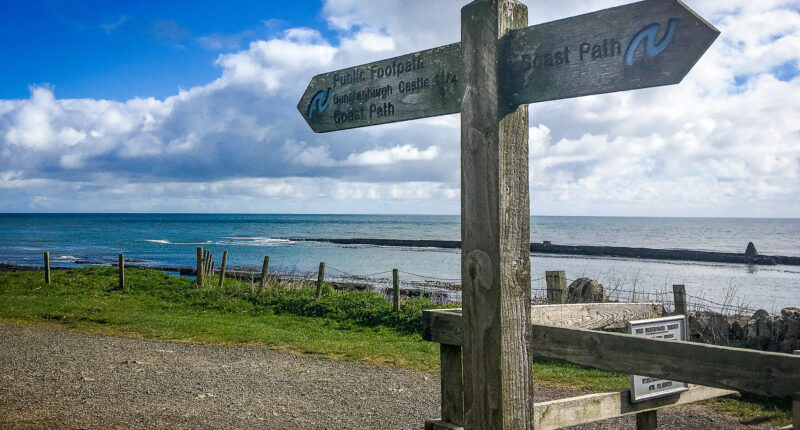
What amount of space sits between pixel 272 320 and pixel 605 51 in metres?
13.4

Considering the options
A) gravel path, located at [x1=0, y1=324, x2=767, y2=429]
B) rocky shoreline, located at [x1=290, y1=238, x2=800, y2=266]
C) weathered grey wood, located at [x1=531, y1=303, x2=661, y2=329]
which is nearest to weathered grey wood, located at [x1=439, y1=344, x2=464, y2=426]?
weathered grey wood, located at [x1=531, y1=303, x2=661, y2=329]

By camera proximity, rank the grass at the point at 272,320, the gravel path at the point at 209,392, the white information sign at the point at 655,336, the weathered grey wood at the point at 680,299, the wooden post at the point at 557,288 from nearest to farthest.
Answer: the white information sign at the point at 655,336, the gravel path at the point at 209,392, the weathered grey wood at the point at 680,299, the grass at the point at 272,320, the wooden post at the point at 557,288

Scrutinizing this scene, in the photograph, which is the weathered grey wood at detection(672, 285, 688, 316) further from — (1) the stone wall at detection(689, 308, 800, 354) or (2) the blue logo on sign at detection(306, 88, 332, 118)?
(2) the blue logo on sign at detection(306, 88, 332, 118)

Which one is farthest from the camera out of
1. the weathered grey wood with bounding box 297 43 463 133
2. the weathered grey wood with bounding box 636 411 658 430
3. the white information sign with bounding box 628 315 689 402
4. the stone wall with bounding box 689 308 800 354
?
the stone wall with bounding box 689 308 800 354

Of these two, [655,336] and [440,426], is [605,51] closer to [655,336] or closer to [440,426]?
[440,426]

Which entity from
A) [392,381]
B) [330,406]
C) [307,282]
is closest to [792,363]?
[330,406]

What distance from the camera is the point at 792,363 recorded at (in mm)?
2143

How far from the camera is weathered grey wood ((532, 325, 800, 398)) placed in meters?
2.18

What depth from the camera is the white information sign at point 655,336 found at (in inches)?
146

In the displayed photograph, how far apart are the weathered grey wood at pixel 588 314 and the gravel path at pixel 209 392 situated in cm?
340

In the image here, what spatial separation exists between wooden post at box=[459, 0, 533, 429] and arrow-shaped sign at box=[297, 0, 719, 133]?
0.29 ft

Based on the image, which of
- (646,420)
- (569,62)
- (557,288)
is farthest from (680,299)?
(569,62)

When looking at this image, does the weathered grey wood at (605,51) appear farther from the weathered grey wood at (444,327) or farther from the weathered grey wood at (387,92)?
the weathered grey wood at (444,327)

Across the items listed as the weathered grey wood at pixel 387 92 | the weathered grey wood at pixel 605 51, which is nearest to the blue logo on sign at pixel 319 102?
the weathered grey wood at pixel 387 92
